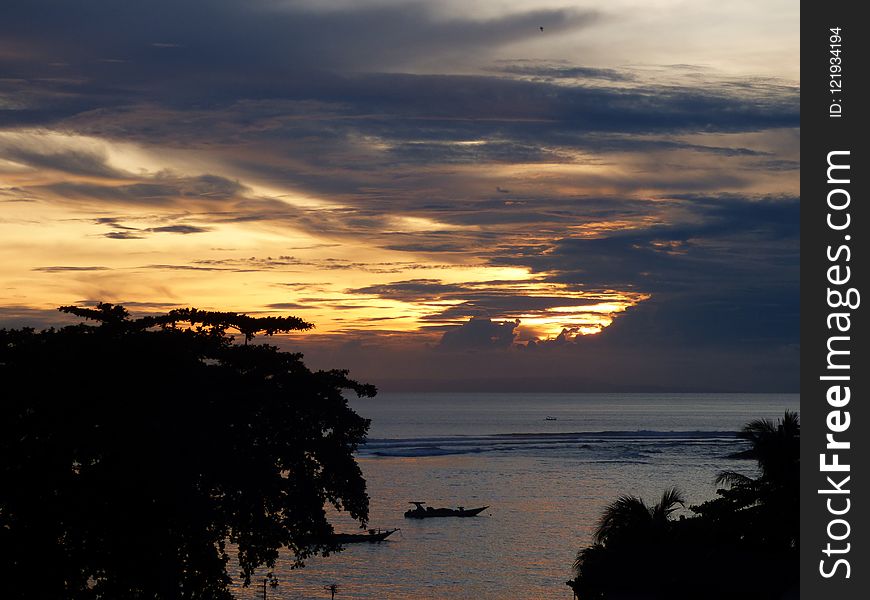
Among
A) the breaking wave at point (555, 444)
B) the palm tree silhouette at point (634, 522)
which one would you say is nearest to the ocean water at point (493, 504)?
the breaking wave at point (555, 444)

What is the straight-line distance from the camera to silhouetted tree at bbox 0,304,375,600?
90.4ft

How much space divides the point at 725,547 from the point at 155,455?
1732 centimetres

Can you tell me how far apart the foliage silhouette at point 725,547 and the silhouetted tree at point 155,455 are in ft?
27.7

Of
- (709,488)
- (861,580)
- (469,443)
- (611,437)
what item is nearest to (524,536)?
(709,488)

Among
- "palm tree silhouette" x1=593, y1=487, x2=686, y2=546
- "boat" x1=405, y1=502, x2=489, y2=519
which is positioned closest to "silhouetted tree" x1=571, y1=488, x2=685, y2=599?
"palm tree silhouette" x1=593, y1=487, x2=686, y2=546

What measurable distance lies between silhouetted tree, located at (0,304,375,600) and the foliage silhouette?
8429 millimetres

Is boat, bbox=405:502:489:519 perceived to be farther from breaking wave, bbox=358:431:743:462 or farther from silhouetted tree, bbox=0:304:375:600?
breaking wave, bbox=358:431:743:462

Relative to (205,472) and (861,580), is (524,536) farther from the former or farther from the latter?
(861,580)

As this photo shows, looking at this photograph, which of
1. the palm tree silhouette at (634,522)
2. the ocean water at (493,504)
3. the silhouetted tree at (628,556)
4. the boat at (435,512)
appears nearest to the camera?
the silhouetted tree at (628,556)

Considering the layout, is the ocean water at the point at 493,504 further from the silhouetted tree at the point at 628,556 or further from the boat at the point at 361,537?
the silhouetted tree at the point at 628,556

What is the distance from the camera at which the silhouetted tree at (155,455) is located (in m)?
27.5

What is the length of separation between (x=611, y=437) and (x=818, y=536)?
17774 centimetres

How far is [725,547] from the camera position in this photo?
30906 millimetres

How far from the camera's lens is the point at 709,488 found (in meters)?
102
